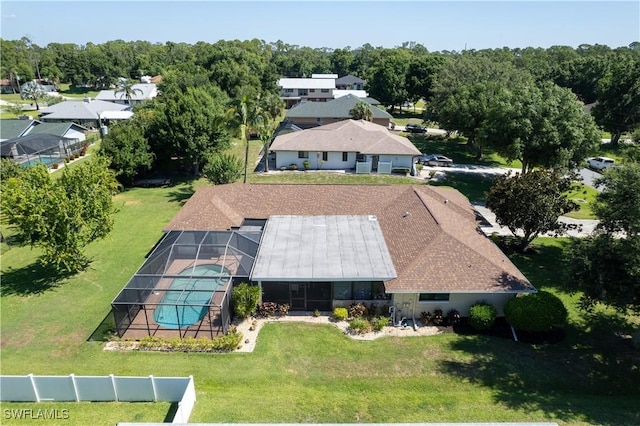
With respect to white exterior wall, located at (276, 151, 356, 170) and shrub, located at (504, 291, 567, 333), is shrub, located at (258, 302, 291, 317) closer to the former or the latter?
shrub, located at (504, 291, 567, 333)

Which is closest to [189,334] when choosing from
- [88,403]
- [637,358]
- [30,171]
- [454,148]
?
[88,403]

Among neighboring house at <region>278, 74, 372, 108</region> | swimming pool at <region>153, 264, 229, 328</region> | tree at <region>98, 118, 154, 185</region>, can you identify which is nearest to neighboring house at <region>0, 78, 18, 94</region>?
neighboring house at <region>278, 74, 372, 108</region>

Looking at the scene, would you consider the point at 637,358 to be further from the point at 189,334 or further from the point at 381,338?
the point at 189,334

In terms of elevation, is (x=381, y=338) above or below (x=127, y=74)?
below

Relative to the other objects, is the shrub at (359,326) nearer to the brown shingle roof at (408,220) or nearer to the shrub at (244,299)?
the brown shingle roof at (408,220)

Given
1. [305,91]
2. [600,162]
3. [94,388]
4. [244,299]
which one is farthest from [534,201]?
[305,91]

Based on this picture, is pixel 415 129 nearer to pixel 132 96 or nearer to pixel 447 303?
pixel 447 303
